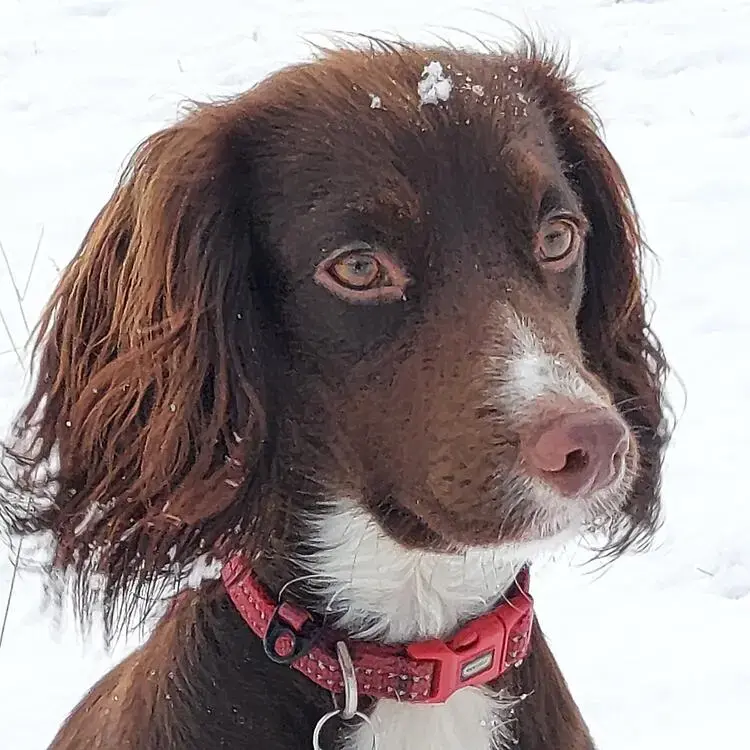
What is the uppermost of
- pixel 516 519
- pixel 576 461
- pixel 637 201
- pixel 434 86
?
pixel 434 86

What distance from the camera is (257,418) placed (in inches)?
88.2

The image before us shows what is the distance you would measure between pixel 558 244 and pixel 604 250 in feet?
1.12

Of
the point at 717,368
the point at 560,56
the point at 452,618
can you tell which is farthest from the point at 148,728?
the point at 717,368

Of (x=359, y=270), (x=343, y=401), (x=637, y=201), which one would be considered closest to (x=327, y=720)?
(x=343, y=401)

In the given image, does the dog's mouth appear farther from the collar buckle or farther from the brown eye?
the brown eye

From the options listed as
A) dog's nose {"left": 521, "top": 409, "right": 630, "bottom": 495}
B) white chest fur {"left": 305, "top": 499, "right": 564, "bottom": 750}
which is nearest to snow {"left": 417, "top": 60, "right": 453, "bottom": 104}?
dog's nose {"left": 521, "top": 409, "right": 630, "bottom": 495}

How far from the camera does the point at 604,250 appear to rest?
101 inches

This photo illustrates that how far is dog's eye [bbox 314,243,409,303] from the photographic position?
211cm

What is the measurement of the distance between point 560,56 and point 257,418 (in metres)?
0.90

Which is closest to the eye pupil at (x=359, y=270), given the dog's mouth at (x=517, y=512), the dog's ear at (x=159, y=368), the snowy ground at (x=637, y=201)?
the dog's ear at (x=159, y=368)

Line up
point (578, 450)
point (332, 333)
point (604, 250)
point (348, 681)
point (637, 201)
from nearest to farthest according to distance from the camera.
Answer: point (578, 450) < point (332, 333) < point (348, 681) < point (604, 250) < point (637, 201)

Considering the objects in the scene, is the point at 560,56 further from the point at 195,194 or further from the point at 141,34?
the point at 141,34

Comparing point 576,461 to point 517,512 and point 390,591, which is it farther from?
point 390,591

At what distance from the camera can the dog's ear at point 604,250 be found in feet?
8.29
